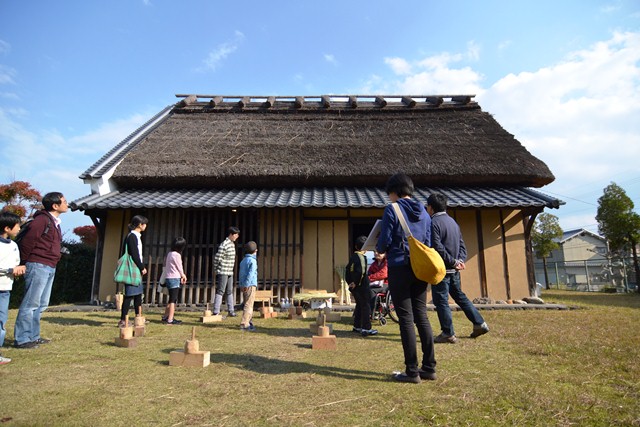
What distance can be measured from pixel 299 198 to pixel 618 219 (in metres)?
13.5

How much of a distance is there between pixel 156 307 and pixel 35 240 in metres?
4.11

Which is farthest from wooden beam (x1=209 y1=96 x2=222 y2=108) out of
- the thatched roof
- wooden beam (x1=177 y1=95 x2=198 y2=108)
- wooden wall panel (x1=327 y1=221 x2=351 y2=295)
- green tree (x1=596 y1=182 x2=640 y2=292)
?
green tree (x1=596 y1=182 x2=640 y2=292)

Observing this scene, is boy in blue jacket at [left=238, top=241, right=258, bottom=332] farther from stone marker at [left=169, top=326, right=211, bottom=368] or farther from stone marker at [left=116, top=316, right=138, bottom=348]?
stone marker at [left=169, top=326, right=211, bottom=368]

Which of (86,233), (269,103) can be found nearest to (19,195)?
(86,233)

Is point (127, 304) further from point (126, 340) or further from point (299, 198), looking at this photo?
point (299, 198)

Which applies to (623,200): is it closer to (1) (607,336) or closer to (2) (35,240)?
(1) (607,336)

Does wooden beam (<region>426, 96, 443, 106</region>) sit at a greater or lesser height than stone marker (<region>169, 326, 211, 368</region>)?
greater

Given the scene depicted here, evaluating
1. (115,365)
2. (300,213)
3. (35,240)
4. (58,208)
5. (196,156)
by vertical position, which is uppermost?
(196,156)

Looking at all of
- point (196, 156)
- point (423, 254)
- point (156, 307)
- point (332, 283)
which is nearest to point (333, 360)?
point (423, 254)

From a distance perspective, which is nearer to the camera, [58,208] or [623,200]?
[58,208]

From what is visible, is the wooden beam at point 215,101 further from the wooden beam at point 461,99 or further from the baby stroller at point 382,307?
the baby stroller at point 382,307

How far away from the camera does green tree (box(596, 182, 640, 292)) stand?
13.7 meters

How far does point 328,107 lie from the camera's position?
11.7m

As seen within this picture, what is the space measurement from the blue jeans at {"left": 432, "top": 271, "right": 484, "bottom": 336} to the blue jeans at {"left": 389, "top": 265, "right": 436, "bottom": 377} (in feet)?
4.13
